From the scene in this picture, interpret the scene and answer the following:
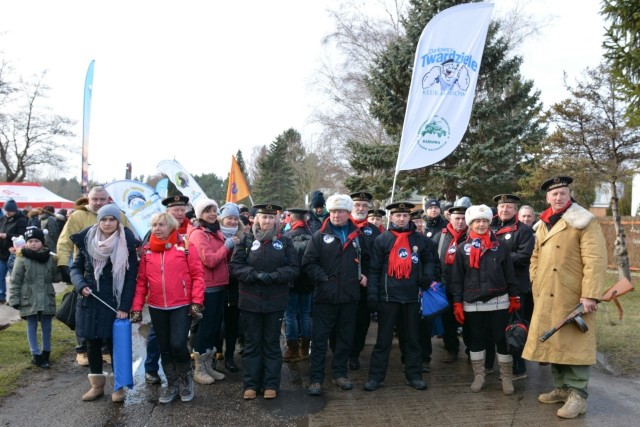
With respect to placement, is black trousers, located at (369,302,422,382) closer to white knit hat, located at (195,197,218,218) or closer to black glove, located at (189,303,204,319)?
black glove, located at (189,303,204,319)

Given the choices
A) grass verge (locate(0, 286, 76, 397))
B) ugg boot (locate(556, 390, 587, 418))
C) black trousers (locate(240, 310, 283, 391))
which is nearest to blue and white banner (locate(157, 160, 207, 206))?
grass verge (locate(0, 286, 76, 397))

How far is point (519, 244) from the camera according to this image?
611 centimetres

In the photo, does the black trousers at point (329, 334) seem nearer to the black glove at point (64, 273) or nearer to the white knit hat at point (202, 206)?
the white knit hat at point (202, 206)

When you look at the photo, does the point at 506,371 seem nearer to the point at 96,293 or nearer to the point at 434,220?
the point at 434,220

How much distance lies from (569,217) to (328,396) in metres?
3.04

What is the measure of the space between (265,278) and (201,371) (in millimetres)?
1562

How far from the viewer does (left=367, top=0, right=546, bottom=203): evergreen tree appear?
15836 millimetres

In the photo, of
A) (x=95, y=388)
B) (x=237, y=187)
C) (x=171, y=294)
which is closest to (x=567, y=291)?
(x=171, y=294)

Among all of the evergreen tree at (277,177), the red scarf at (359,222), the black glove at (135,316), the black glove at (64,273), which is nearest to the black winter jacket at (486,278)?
the red scarf at (359,222)

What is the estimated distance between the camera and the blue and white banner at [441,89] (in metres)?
8.26

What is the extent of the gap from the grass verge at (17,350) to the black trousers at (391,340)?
3879 mm

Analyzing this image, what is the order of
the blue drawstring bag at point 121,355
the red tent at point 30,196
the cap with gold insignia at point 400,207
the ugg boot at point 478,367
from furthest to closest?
the red tent at point 30,196
the cap with gold insignia at point 400,207
the ugg boot at point 478,367
the blue drawstring bag at point 121,355

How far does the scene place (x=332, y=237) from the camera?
554 centimetres

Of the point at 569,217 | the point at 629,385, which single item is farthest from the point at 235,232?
the point at 629,385
